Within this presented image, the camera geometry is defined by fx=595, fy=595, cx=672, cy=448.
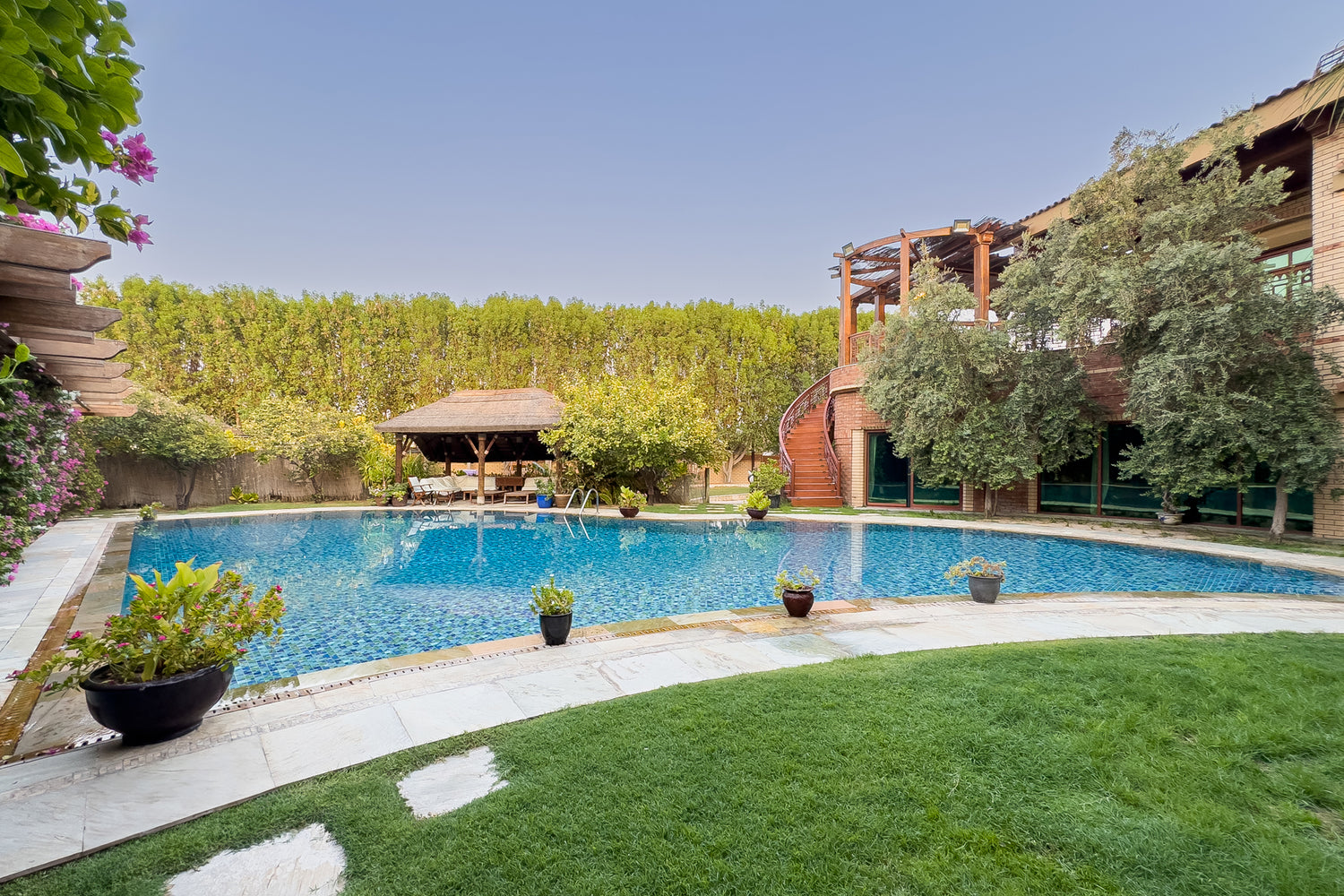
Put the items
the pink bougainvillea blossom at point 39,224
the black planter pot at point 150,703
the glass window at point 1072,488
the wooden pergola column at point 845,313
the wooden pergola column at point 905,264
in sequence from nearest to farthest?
the black planter pot at point 150,703 → the pink bougainvillea blossom at point 39,224 → the glass window at point 1072,488 → the wooden pergola column at point 905,264 → the wooden pergola column at point 845,313

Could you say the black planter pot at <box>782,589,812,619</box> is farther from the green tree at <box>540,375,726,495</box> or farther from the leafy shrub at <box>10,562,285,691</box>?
the green tree at <box>540,375,726,495</box>

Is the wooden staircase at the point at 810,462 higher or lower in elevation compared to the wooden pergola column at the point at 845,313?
lower

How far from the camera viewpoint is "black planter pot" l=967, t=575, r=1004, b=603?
6902mm

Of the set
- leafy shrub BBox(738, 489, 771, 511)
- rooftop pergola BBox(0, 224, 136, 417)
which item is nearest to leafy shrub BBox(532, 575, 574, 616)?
rooftop pergola BBox(0, 224, 136, 417)

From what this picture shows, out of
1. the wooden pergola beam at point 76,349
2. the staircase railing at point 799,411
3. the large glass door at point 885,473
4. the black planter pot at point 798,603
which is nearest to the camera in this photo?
the wooden pergola beam at point 76,349

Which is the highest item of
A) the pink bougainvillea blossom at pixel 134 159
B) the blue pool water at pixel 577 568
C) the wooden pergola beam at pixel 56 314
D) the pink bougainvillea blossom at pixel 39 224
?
the pink bougainvillea blossom at pixel 39 224

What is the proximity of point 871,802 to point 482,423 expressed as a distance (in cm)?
1857

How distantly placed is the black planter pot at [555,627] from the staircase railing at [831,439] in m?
15.1

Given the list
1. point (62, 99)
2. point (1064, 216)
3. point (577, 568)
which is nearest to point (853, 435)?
point (1064, 216)

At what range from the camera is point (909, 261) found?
17.5 metres

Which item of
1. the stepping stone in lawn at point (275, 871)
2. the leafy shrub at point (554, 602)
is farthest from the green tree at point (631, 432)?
the stepping stone in lawn at point (275, 871)

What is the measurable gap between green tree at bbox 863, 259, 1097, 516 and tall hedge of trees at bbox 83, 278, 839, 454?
10222 mm

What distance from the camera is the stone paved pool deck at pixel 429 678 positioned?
273cm

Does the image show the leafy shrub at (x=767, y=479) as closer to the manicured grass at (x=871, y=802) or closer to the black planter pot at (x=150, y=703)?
the manicured grass at (x=871, y=802)
